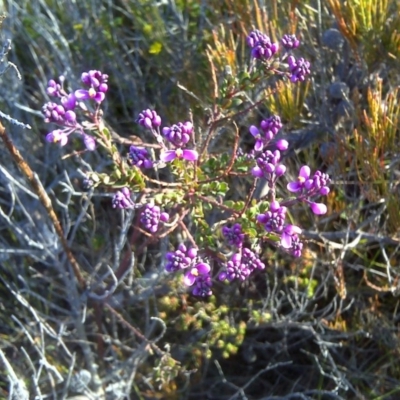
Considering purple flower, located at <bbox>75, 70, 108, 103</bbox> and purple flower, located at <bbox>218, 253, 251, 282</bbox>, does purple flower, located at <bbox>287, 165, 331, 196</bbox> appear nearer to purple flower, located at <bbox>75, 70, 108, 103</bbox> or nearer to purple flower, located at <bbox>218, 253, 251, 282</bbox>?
purple flower, located at <bbox>218, 253, 251, 282</bbox>

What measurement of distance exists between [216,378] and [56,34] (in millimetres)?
1296

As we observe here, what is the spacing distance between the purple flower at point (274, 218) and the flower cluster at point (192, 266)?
0.47 feet

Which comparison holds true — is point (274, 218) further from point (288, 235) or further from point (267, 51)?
point (267, 51)

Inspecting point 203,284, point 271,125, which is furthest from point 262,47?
point 203,284

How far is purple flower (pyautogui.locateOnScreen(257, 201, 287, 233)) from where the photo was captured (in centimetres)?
124

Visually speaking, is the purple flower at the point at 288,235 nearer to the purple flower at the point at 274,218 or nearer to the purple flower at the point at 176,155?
the purple flower at the point at 274,218

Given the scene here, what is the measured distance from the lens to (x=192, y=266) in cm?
130

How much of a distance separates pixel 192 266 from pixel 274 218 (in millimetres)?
195

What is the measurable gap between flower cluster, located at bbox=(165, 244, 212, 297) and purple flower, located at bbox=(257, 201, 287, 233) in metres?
0.14

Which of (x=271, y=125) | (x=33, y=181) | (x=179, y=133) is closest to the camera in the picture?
(x=179, y=133)

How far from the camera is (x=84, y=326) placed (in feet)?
6.98

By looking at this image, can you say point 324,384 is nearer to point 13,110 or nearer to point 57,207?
point 57,207

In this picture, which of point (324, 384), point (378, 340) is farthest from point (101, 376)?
point (378, 340)

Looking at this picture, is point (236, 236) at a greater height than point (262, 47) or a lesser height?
lesser
